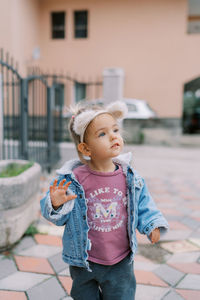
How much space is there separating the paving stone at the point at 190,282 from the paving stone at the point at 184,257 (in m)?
0.24

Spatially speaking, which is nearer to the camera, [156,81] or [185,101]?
[156,81]

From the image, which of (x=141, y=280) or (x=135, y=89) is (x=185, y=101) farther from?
(x=141, y=280)

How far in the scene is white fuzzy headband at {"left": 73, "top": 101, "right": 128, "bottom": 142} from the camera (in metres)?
1.62

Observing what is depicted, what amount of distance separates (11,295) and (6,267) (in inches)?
15.7

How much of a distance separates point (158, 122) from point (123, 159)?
1046 cm

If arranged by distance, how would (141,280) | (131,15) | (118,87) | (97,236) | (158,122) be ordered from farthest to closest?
1. (131,15)
2. (158,122)
3. (118,87)
4. (141,280)
5. (97,236)

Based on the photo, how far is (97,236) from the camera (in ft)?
5.47

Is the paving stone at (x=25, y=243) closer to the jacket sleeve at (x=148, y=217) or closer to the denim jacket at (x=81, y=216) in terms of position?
the denim jacket at (x=81, y=216)

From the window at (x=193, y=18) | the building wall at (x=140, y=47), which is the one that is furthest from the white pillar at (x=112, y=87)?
the window at (x=193, y=18)

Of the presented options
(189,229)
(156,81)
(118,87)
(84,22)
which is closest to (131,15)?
(84,22)

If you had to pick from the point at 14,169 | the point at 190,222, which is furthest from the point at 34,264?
the point at 190,222

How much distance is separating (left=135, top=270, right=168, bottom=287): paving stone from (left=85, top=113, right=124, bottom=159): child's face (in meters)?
1.30

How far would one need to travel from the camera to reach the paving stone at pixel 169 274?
2412 millimetres

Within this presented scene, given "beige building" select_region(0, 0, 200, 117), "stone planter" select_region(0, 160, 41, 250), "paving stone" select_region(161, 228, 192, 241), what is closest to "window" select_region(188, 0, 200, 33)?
"beige building" select_region(0, 0, 200, 117)
